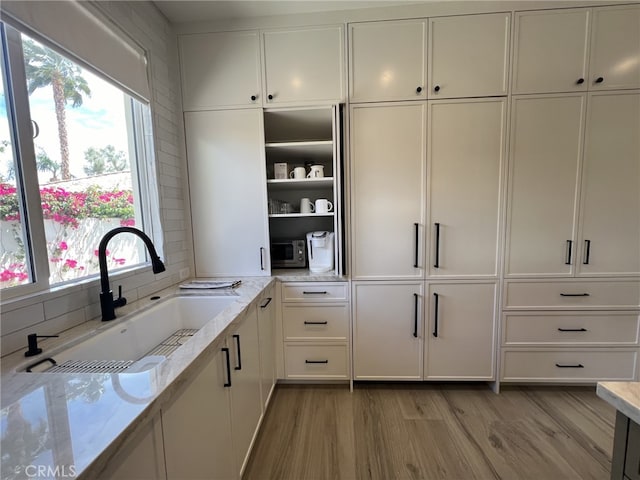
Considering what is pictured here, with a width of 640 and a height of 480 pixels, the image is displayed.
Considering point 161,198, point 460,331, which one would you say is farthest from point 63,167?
point 460,331

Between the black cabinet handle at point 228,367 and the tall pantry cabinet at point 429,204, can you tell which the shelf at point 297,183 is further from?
the black cabinet handle at point 228,367

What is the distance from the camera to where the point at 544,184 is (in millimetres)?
1780

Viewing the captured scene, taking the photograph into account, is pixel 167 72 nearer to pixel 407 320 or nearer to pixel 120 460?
pixel 120 460

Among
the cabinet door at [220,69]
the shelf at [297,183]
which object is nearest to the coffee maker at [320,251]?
the shelf at [297,183]

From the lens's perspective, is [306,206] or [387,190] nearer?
[387,190]

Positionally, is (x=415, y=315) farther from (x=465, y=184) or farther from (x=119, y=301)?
(x=119, y=301)

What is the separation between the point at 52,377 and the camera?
0.73 m

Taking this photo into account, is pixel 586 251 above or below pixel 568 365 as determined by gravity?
above

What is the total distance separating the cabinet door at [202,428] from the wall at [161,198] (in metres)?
0.66

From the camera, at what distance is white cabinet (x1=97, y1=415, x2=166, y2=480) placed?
54 cm

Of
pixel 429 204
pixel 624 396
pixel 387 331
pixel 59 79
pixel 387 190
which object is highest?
pixel 59 79

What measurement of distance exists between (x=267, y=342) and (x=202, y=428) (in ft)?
2.83

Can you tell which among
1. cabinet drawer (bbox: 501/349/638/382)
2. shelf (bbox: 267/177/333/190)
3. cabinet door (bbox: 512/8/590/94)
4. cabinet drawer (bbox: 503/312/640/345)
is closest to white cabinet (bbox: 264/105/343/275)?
shelf (bbox: 267/177/333/190)

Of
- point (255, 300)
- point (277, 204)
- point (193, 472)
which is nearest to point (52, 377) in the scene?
point (193, 472)
